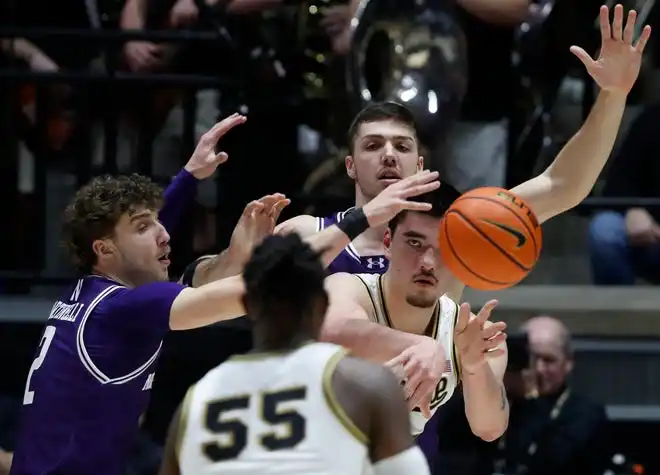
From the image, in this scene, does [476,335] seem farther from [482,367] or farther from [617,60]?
[617,60]

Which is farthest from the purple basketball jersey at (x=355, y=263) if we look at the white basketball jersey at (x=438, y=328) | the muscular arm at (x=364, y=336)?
the muscular arm at (x=364, y=336)

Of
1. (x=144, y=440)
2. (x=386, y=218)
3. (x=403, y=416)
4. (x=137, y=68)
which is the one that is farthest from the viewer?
(x=137, y=68)

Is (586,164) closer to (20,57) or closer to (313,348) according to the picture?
(313,348)

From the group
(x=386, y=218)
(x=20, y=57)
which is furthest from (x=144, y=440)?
(x=386, y=218)

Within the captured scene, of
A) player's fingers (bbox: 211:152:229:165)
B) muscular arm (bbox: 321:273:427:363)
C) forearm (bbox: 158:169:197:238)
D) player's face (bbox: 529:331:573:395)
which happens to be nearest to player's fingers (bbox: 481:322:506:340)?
muscular arm (bbox: 321:273:427:363)

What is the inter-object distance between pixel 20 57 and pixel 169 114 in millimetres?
861

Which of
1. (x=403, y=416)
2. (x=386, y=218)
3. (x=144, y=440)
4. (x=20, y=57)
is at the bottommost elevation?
(x=144, y=440)

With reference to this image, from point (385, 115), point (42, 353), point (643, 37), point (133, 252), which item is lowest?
point (42, 353)

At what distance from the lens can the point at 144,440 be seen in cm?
703

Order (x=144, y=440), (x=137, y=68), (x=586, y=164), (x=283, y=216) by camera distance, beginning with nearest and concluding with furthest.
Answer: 1. (x=586, y=164)
2. (x=144, y=440)
3. (x=283, y=216)
4. (x=137, y=68)

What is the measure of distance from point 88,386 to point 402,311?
106 centimetres

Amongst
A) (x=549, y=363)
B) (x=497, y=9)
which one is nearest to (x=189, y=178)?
(x=549, y=363)

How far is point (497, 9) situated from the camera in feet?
25.1

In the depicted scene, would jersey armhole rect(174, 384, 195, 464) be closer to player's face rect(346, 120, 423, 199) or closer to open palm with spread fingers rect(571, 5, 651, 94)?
player's face rect(346, 120, 423, 199)
